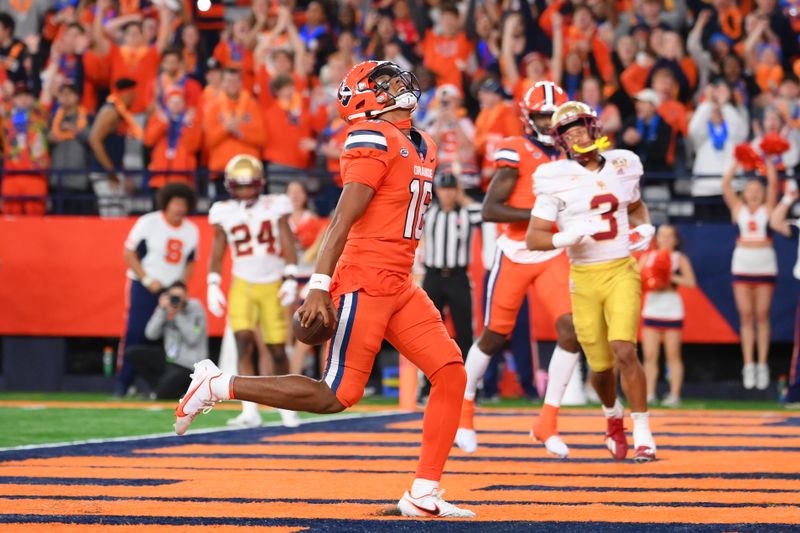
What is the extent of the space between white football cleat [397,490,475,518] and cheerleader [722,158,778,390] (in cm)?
871

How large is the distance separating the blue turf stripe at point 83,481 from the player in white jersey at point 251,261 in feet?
12.4

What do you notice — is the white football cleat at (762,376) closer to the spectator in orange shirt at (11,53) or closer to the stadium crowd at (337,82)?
the stadium crowd at (337,82)

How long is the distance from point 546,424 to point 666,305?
5566 millimetres

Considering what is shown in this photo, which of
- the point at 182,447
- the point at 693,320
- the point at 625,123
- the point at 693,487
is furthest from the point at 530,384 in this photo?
the point at 693,487

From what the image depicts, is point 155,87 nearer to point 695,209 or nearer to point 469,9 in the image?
point 469,9

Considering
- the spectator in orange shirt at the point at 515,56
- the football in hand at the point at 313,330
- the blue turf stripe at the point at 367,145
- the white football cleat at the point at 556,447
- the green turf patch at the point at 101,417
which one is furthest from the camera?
the spectator in orange shirt at the point at 515,56

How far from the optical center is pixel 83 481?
23.0 feet

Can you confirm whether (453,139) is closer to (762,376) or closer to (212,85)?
(212,85)

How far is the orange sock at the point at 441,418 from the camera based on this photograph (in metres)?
5.81

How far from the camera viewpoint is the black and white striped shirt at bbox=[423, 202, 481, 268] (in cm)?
1322

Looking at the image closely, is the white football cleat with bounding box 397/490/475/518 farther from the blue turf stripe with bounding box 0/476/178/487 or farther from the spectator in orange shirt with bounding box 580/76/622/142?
the spectator in orange shirt with bounding box 580/76/622/142

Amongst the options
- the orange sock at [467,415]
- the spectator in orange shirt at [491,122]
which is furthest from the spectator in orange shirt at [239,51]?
the orange sock at [467,415]

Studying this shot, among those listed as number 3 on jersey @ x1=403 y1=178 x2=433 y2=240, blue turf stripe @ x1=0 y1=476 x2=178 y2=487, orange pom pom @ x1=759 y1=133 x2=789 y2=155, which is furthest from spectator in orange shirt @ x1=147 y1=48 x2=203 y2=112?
number 3 on jersey @ x1=403 y1=178 x2=433 y2=240

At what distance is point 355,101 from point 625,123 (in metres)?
8.94
